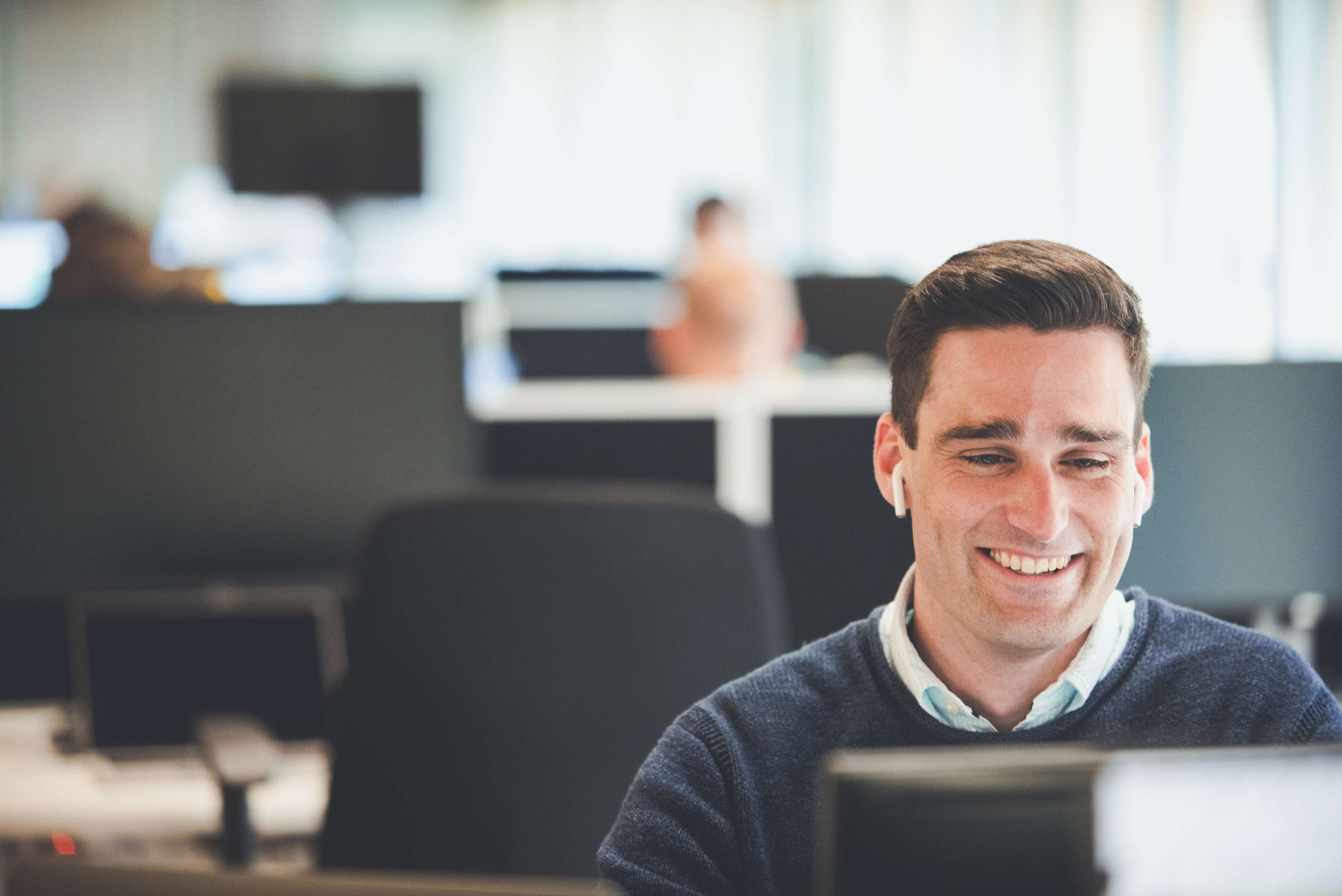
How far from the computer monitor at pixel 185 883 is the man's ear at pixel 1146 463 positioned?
21 cm

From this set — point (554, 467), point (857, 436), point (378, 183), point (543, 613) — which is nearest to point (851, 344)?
point (554, 467)

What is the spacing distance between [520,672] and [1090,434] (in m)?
0.82

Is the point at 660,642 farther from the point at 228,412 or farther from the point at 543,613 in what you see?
the point at 228,412

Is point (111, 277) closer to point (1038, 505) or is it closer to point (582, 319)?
point (1038, 505)

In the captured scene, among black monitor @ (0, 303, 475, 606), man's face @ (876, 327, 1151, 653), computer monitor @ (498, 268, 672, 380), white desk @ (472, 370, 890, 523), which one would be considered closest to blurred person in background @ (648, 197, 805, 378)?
white desk @ (472, 370, 890, 523)

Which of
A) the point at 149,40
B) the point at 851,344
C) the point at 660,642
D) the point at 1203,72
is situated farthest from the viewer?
the point at 149,40

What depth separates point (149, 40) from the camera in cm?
684

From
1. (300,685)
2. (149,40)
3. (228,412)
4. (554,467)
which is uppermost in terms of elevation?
(149,40)

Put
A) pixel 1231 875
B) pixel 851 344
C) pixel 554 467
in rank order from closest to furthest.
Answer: pixel 1231 875, pixel 554 467, pixel 851 344

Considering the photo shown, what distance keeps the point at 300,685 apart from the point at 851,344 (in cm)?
333

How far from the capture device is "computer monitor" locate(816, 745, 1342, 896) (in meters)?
0.31

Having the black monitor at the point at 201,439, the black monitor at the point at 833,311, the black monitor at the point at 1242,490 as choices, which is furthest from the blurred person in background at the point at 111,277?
the black monitor at the point at 833,311

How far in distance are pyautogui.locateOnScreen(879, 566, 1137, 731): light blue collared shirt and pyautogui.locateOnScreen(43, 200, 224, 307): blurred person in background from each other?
1535 millimetres

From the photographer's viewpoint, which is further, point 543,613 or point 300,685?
point 300,685
